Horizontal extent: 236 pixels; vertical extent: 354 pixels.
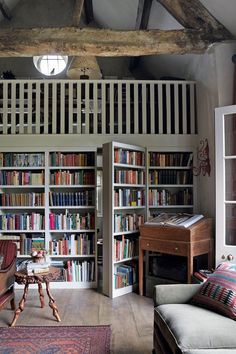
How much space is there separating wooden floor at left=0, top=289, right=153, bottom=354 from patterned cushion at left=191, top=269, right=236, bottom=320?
2.60 feet

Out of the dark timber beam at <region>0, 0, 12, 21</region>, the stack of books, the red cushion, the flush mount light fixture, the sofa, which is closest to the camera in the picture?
the sofa

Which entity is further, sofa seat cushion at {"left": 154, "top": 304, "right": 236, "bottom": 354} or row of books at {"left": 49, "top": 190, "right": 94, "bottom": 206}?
row of books at {"left": 49, "top": 190, "right": 94, "bottom": 206}

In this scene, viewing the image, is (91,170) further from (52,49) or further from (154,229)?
(52,49)

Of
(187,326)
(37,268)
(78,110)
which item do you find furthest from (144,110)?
(187,326)

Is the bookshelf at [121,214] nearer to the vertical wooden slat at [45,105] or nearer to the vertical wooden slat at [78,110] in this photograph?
the vertical wooden slat at [78,110]

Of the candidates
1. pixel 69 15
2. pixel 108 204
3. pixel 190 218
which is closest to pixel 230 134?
pixel 190 218

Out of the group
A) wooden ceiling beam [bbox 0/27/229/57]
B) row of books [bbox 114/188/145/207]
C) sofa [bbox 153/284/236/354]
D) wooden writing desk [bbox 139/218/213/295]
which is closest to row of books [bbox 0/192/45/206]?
row of books [bbox 114/188/145/207]

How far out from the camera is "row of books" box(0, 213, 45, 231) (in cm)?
539

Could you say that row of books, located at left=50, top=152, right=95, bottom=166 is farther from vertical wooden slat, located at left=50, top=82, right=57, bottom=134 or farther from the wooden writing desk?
the wooden writing desk

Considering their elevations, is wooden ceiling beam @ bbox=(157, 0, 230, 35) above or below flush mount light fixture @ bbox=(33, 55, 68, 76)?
below

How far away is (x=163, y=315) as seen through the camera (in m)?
2.68

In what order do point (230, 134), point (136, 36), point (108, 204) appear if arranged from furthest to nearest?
point (108, 204) → point (136, 36) → point (230, 134)

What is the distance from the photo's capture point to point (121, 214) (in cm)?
530

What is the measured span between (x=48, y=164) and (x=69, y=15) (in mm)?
4170
